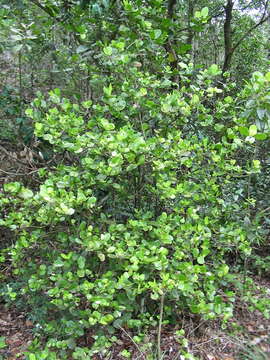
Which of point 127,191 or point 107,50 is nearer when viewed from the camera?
point 107,50

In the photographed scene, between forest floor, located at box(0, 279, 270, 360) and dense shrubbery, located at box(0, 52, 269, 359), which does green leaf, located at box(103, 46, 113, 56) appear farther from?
forest floor, located at box(0, 279, 270, 360)

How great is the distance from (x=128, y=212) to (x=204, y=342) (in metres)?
1.04

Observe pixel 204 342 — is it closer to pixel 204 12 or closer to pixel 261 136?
pixel 261 136

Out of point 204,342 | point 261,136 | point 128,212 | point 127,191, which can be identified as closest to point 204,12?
point 261,136

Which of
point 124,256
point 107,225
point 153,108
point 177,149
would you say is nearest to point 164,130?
point 153,108

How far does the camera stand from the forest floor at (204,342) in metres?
2.23

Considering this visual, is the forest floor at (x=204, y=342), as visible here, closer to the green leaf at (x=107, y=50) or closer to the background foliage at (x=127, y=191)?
the background foliage at (x=127, y=191)

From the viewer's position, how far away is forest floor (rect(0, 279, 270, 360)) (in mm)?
2234

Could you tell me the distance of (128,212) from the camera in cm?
244

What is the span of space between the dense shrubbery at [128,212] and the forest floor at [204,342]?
0.48 ft

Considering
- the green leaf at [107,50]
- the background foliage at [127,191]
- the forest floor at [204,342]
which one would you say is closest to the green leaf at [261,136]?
the background foliage at [127,191]

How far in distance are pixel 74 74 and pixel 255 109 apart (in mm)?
1706

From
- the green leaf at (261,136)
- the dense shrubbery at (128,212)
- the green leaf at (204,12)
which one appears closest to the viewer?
the green leaf at (261,136)

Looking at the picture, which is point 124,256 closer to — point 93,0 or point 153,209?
point 153,209
